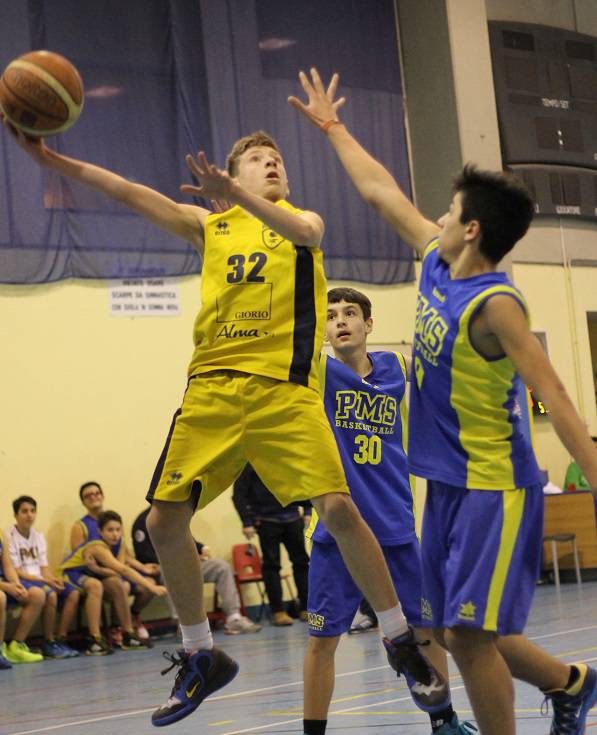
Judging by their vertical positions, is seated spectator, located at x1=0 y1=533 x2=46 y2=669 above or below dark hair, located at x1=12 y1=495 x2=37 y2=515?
below

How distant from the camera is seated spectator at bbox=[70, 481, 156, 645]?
10.0 meters

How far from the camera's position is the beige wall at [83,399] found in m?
10.6

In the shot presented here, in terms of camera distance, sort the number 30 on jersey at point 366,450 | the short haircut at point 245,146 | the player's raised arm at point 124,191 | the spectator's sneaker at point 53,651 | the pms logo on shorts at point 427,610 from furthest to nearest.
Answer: the spectator's sneaker at point 53,651
the number 30 on jersey at point 366,450
the short haircut at point 245,146
the player's raised arm at point 124,191
the pms logo on shorts at point 427,610

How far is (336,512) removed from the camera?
396cm

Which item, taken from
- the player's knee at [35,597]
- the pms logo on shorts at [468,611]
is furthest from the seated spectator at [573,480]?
the pms logo on shorts at [468,611]

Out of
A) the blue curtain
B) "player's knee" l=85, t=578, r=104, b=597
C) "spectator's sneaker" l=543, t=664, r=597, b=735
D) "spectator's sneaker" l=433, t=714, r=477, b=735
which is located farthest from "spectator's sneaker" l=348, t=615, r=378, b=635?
"spectator's sneaker" l=543, t=664, r=597, b=735

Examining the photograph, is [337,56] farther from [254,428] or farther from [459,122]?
[254,428]

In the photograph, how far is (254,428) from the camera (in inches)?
160

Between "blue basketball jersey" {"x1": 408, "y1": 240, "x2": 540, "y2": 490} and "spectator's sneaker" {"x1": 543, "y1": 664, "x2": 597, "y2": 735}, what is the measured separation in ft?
2.34

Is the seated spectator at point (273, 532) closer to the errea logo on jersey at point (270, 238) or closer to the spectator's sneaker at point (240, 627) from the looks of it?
the spectator's sneaker at point (240, 627)

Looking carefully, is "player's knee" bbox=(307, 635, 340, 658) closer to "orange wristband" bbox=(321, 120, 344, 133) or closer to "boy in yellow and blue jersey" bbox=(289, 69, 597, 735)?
"boy in yellow and blue jersey" bbox=(289, 69, 597, 735)

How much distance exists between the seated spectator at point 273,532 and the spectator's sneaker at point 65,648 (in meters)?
1.89

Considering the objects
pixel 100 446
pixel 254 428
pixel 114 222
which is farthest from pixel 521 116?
pixel 254 428

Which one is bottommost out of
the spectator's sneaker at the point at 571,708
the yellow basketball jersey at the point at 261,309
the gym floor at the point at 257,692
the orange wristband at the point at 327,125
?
the gym floor at the point at 257,692
